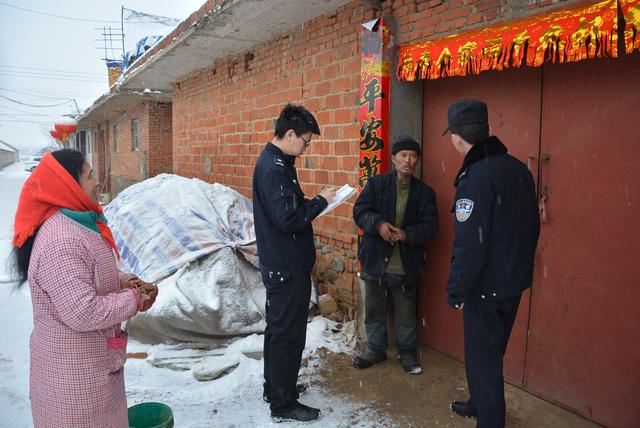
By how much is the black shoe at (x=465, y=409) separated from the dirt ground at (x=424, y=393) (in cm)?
5

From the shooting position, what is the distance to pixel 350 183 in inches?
184

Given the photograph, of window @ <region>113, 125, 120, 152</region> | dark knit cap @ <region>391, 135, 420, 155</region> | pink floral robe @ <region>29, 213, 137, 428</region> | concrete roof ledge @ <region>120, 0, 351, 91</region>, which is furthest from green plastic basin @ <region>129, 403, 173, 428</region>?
window @ <region>113, 125, 120, 152</region>

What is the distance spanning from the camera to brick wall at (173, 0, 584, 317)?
383 cm

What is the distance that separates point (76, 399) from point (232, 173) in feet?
18.0

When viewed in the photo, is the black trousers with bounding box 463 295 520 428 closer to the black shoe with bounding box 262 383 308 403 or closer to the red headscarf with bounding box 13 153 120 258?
the black shoe with bounding box 262 383 308 403

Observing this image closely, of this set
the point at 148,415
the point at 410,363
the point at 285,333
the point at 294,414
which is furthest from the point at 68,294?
the point at 410,363

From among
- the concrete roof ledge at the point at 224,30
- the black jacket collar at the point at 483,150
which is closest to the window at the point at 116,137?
the concrete roof ledge at the point at 224,30

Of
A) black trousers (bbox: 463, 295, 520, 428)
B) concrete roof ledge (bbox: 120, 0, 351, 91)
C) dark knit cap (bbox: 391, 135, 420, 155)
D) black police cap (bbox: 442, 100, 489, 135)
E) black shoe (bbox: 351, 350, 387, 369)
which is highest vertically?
concrete roof ledge (bbox: 120, 0, 351, 91)

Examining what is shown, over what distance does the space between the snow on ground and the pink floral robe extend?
4.56 feet

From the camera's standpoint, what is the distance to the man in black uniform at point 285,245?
3053mm

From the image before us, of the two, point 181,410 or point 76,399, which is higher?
point 76,399

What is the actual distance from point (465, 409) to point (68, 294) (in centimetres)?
264

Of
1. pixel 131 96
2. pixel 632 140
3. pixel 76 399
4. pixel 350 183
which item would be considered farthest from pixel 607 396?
pixel 131 96

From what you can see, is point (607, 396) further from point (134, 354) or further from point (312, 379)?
point (134, 354)
